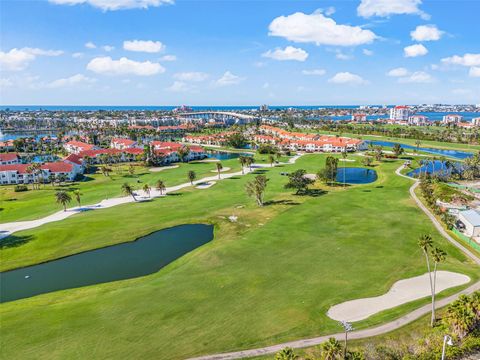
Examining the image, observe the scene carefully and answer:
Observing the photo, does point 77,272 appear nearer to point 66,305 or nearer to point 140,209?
point 66,305

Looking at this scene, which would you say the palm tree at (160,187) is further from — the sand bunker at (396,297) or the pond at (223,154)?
the pond at (223,154)

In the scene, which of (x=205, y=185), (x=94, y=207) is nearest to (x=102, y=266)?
(x=94, y=207)

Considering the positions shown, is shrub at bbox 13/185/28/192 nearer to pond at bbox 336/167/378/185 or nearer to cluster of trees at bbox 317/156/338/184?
cluster of trees at bbox 317/156/338/184

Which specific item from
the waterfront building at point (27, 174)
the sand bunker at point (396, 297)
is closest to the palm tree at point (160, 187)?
the waterfront building at point (27, 174)

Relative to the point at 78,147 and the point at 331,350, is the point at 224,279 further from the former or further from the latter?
the point at 78,147

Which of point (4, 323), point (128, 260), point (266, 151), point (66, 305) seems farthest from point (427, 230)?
point (266, 151)

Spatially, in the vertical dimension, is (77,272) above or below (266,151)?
below
